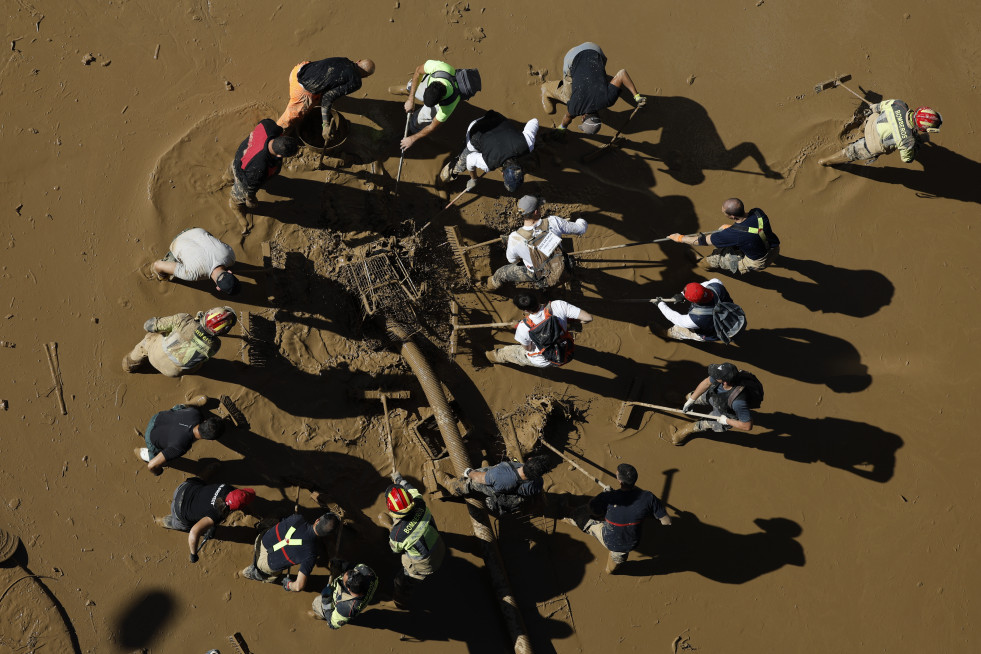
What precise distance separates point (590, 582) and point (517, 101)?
6.62m

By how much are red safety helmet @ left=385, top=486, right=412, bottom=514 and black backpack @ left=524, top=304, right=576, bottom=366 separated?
2.23 m

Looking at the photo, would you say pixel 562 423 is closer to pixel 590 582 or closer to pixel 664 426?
pixel 664 426

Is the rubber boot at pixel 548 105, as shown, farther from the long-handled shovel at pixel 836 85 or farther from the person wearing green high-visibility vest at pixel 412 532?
the person wearing green high-visibility vest at pixel 412 532

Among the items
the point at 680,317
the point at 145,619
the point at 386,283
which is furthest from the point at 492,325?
the point at 145,619

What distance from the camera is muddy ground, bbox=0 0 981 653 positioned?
26.1 feet

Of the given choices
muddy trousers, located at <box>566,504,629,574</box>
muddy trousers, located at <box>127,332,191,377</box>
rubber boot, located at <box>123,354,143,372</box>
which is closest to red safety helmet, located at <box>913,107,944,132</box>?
muddy trousers, located at <box>566,504,629,574</box>

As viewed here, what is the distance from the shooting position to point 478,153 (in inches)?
319

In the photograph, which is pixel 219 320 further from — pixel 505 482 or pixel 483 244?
pixel 505 482

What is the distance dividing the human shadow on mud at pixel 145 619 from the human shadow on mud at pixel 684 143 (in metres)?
8.44

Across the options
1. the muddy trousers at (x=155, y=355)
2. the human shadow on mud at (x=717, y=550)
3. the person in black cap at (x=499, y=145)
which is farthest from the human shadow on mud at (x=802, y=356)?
the muddy trousers at (x=155, y=355)

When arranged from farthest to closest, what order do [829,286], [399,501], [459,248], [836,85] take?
1. [836,85]
2. [829,286]
3. [459,248]
4. [399,501]

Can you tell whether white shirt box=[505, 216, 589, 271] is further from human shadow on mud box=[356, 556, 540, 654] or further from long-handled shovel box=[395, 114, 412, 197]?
human shadow on mud box=[356, 556, 540, 654]

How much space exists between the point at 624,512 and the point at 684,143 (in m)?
5.31

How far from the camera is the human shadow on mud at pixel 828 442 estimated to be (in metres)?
9.13
